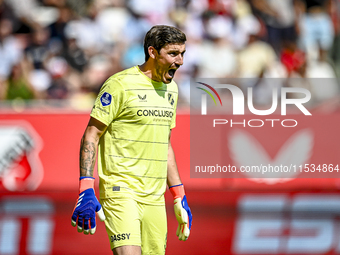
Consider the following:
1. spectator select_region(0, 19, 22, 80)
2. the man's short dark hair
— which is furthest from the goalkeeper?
spectator select_region(0, 19, 22, 80)

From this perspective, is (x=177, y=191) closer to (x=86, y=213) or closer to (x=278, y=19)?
(x=86, y=213)

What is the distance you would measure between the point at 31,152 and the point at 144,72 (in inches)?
133

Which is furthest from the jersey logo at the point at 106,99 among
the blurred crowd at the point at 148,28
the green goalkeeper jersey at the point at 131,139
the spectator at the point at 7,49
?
the spectator at the point at 7,49

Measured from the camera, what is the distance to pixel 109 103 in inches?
162

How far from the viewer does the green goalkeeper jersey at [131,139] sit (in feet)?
13.8

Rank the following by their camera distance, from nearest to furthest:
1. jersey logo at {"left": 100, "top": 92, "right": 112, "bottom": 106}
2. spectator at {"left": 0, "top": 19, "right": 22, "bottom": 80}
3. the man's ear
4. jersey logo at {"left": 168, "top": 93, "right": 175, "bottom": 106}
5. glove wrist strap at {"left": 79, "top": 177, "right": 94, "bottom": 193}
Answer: glove wrist strap at {"left": 79, "top": 177, "right": 94, "bottom": 193} < jersey logo at {"left": 100, "top": 92, "right": 112, "bottom": 106} < the man's ear < jersey logo at {"left": 168, "top": 93, "right": 175, "bottom": 106} < spectator at {"left": 0, "top": 19, "right": 22, "bottom": 80}

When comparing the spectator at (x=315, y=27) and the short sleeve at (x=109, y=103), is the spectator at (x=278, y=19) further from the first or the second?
the short sleeve at (x=109, y=103)

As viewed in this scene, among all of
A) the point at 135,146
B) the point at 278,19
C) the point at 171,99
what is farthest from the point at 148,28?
the point at 135,146

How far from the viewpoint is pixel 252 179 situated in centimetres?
738

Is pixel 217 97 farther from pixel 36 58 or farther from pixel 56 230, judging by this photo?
pixel 36 58

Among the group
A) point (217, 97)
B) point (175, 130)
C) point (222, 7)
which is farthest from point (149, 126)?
point (222, 7)

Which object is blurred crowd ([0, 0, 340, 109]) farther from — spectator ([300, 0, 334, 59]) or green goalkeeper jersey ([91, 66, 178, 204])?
green goalkeeper jersey ([91, 66, 178, 204])

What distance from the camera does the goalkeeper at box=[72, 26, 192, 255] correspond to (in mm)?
4109

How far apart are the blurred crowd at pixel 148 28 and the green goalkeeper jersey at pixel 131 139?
4.45m
